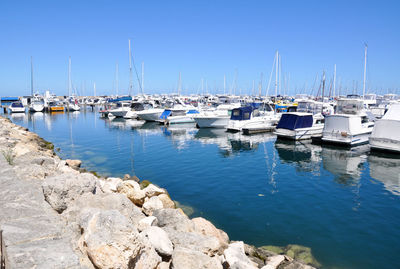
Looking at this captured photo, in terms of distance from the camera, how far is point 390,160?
20.3m

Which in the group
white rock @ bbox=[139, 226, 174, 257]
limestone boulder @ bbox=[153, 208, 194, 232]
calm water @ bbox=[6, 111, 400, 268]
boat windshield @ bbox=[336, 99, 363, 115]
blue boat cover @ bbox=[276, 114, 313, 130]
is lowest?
calm water @ bbox=[6, 111, 400, 268]

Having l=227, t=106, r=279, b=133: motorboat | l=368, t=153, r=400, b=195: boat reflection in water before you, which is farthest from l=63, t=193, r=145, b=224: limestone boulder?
l=227, t=106, r=279, b=133: motorboat

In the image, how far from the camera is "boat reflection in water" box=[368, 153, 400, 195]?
15.0 m

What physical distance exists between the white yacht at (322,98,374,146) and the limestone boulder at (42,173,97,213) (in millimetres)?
22195

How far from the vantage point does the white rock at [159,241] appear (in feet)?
19.2

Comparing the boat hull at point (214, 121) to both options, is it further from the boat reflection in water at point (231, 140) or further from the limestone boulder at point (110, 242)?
the limestone boulder at point (110, 242)

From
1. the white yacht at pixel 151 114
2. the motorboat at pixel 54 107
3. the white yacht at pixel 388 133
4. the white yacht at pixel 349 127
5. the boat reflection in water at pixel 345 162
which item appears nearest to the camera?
the boat reflection in water at pixel 345 162

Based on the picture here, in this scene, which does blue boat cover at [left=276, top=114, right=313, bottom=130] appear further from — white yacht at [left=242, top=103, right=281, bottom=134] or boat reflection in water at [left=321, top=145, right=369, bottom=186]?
white yacht at [left=242, top=103, right=281, bottom=134]

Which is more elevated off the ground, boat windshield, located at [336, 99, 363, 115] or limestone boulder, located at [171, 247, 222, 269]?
boat windshield, located at [336, 99, 363, 115]

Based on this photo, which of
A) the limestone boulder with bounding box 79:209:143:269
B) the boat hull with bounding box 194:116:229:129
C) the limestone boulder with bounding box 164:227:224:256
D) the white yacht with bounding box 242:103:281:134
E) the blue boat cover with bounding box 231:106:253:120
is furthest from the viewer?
the boat hull with bounding box 194:116:229:129

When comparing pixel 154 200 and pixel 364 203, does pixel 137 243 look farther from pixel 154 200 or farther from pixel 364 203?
pixel 364 203

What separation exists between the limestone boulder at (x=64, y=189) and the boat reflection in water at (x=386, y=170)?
43.9ft

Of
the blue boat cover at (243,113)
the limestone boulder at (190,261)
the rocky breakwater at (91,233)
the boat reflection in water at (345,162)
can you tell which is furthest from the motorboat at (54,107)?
the limestone boulder at (190,261)

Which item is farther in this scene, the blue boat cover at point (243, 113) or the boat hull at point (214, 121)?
the boat hull at point (214, 121)
